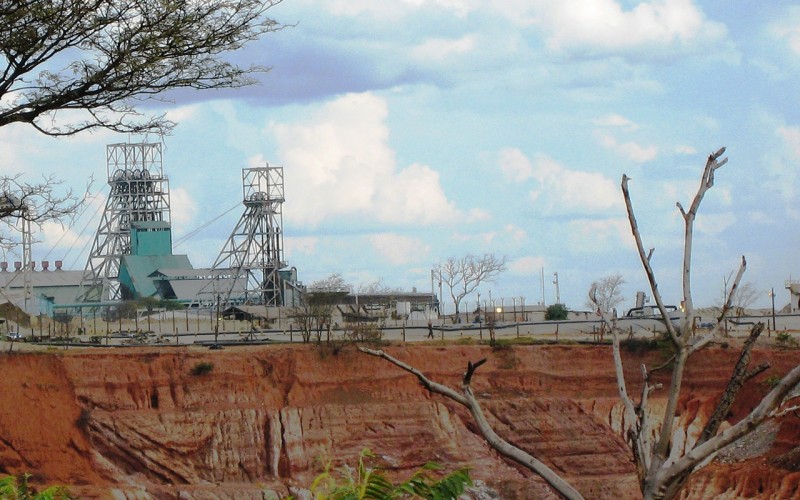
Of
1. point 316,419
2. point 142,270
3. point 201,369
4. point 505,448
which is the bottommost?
point 316,419

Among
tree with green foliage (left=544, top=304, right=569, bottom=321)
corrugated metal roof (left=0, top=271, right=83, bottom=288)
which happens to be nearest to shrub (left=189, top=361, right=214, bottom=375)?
tree with green foliage (left=544, top=304, right=569, bottom=321)

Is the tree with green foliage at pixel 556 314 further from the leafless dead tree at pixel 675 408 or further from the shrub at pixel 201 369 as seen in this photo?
the leafless dead tree at pixel 675 408

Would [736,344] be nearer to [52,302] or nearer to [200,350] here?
[200,350]

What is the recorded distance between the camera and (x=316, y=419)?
55.8 metres

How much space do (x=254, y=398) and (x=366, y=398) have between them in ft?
18.1

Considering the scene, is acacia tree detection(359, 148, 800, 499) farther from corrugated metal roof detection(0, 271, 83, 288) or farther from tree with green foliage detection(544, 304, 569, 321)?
corrugated metal roof detection(0, 271, 83, 288)

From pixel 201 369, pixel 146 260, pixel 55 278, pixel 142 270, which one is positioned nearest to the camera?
pixel 201 369

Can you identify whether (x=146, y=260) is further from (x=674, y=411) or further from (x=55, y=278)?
(x=674, y=411)

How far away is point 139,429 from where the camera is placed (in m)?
52.9

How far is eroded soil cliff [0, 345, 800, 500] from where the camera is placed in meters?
51.6

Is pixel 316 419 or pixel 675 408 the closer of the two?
pixel 675 408

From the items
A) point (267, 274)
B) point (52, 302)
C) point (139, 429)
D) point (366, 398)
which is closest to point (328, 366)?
point (366, 398)

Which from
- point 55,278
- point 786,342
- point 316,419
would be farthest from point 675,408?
point 55,278

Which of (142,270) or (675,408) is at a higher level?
(142,270)
